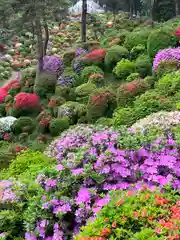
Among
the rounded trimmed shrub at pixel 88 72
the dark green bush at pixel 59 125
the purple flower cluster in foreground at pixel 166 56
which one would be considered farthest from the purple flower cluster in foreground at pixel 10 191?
the rounded trimmed shrub at pixel 88 72

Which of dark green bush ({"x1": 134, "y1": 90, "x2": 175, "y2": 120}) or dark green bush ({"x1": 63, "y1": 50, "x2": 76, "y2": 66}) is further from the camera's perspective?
dark green bush ({"x1": 63, "y1": 50, "x2": 76, "y2": 66})

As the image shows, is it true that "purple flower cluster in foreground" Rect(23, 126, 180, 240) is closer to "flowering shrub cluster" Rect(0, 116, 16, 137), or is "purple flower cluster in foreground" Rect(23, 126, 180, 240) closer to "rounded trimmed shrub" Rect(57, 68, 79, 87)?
"flowering shrub cluster" Rect(0, 116, 16, 137)

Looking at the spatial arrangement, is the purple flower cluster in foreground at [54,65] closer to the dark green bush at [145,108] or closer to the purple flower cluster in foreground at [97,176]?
the dark green bush at [145,108]

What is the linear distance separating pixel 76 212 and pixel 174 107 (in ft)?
19.9

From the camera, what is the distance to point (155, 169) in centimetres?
522

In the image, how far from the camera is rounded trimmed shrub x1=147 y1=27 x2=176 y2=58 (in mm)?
15523

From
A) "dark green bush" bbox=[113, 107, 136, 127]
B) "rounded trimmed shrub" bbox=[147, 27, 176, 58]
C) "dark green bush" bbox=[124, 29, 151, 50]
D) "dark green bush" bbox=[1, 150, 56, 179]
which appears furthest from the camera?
"dark green bush" bbox=[124, 29, 151, 50]

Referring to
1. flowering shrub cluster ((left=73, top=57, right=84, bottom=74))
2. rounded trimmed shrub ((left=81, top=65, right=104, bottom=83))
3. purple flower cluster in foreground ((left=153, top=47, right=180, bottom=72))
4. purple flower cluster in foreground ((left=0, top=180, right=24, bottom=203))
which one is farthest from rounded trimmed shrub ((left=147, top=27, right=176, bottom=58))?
purple flower cluster in foreground ((left=0, top=180, right=24, bottom=203))

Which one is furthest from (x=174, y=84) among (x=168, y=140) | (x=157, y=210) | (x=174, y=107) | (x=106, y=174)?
(x=157, y=210)

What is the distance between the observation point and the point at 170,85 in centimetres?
1177

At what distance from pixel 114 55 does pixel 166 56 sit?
3.32 metres

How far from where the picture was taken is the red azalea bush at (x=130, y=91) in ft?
40.8

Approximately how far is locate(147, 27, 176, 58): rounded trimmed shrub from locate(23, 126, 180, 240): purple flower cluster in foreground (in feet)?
33.7

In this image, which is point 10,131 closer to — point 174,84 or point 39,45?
point 39,45
